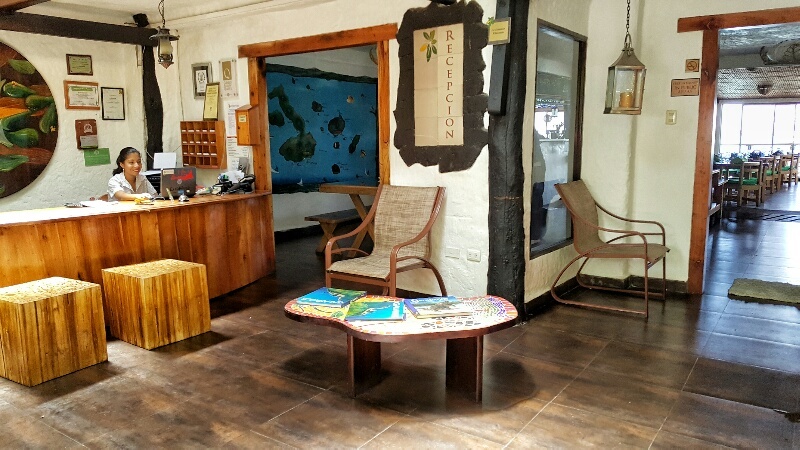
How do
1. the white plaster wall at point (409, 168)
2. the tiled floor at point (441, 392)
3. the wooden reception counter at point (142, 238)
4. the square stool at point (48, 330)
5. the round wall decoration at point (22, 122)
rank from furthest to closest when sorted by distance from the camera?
the round wall decoration at point (22, 122) → the white plaster wall at point (409, 168) → the wooden reception counter at point (142, 238) → the square stool at point (48, 330) → the tiled floor at point (441, 392)

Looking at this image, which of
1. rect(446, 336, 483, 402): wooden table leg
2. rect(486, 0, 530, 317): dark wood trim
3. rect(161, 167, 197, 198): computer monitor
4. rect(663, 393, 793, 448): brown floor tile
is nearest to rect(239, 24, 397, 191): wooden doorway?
rect(161, 167, 197, 198): computer monitor

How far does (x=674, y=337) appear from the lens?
372 cm

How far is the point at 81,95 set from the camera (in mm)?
5891

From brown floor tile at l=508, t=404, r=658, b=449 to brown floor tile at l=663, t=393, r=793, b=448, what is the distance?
0.57ft

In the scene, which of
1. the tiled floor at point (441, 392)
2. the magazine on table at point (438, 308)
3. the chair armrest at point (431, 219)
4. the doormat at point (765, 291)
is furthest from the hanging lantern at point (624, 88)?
the magazine on table at point (438, 308)

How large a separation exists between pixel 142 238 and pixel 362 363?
211 centimetres

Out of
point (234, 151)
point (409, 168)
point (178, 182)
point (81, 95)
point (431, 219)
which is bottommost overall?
point (431, 219)

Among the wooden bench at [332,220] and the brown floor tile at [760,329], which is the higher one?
the wooden bench at [332,220]

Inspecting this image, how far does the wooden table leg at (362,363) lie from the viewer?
290 centimetres

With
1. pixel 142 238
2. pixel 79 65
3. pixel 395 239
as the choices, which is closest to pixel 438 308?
pixel 395 239

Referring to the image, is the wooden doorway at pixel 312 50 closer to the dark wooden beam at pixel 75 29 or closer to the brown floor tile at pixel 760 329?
the dark wooden beam at pixel 75 29

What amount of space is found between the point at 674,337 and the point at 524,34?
7.36 ft

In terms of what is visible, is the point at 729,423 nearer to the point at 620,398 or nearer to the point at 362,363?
the point at 620,398

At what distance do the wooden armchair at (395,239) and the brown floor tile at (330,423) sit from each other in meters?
1.08
